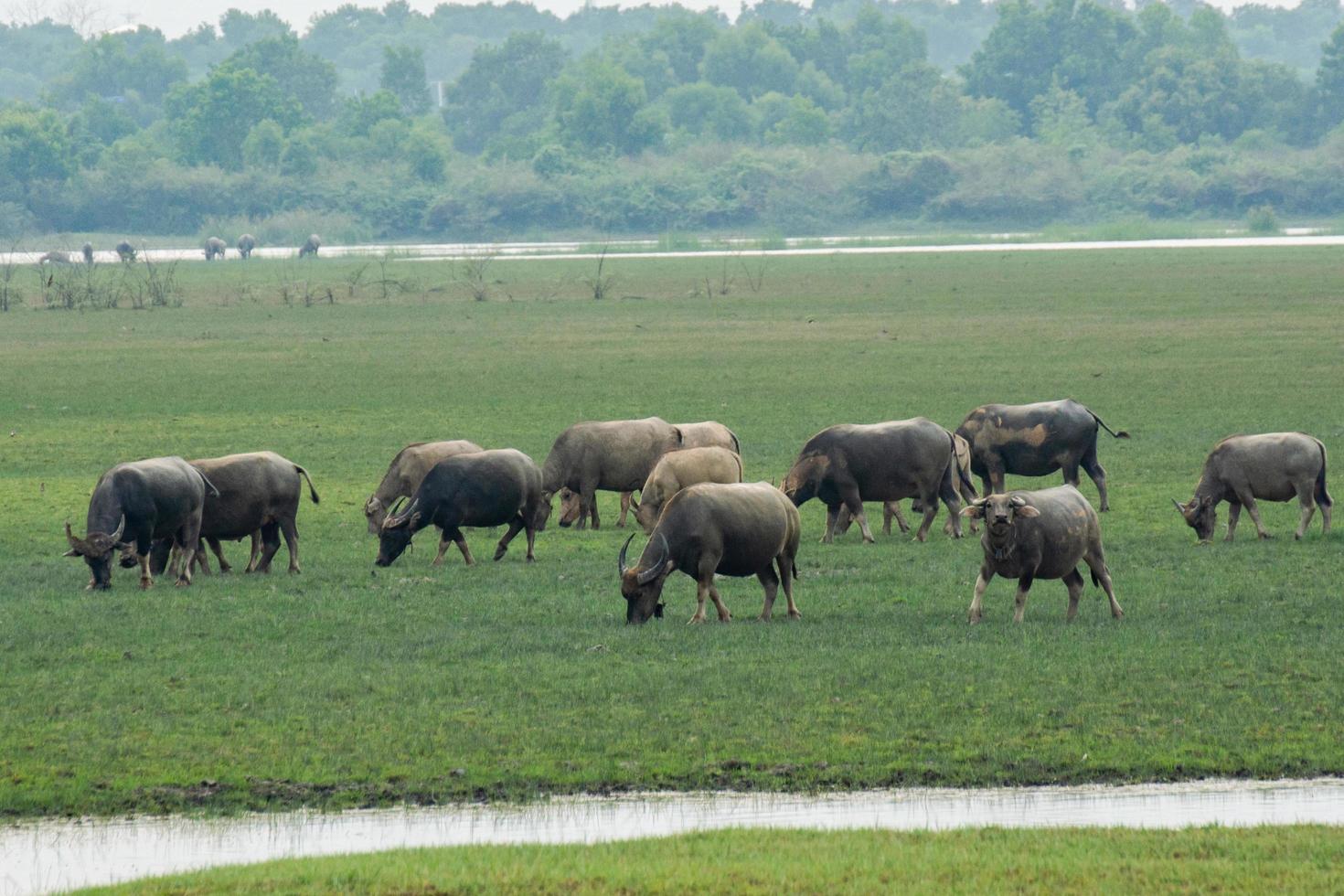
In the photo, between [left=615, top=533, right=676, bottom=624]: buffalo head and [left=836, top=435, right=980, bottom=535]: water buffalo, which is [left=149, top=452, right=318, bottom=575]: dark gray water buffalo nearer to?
[left=615, top=533, right=676, bottom=624]: buffalo head

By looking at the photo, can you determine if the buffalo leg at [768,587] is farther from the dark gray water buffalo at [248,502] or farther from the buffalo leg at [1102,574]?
the dark gray water buffalo at [248,502]

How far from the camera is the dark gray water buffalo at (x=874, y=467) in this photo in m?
19.6

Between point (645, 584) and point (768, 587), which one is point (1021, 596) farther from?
point (645, 584)

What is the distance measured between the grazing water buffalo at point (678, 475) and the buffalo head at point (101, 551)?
4818mm

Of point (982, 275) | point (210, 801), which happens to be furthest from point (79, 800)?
point (982, 275)

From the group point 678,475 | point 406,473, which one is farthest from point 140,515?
point 678,475

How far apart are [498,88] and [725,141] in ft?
97.7

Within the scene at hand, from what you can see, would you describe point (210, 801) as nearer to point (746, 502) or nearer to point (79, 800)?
point (79, 800)

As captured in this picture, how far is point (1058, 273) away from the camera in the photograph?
220ft

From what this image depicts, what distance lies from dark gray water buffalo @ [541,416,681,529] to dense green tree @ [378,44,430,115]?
520 feet

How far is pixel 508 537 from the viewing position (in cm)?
1919

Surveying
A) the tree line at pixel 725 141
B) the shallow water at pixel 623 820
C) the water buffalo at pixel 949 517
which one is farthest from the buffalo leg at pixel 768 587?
the tree line at pixel 725 141

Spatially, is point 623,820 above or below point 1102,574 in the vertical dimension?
below

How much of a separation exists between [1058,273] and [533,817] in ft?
192
